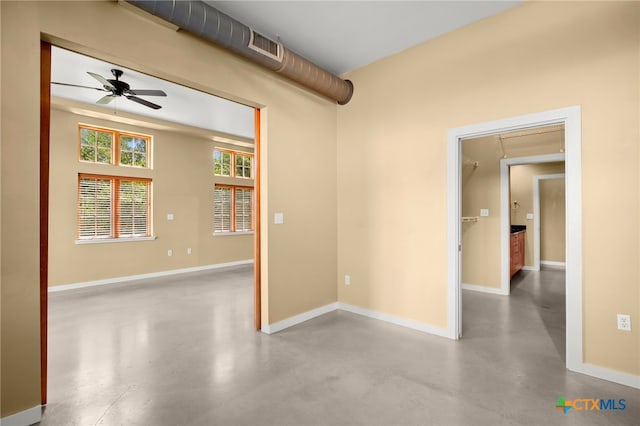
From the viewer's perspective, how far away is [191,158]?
7062 mm

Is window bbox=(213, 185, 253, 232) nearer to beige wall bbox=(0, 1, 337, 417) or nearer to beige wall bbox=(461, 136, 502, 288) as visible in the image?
beige wall bbox=(0, 1, 337, 417)

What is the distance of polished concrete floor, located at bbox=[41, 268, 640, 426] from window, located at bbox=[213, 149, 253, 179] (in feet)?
14.2

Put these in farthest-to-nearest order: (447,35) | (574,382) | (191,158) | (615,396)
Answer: (191,158) < (447,35) < (574,382) < (615,396)

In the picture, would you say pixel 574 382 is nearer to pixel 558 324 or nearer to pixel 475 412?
pixel 475 412

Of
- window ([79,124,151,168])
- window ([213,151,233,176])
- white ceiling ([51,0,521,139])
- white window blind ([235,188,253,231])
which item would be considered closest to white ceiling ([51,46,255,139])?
white ceiling ([51,0,521,139])

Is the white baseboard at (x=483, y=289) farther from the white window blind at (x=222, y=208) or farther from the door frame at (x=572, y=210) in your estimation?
the white window blind at (x=222, y=208)

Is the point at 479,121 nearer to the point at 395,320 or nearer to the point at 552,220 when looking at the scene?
the point at 395,320

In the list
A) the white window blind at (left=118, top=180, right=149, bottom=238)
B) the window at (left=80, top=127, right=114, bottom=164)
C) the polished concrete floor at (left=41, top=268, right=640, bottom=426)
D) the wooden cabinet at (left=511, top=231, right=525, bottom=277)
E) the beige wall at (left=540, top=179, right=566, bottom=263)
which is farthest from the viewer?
the beige wall at (left=540, top=179, right=566, bottom=263)

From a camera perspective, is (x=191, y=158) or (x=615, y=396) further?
(x=191, y=158)

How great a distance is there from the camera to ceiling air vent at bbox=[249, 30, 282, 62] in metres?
2.87

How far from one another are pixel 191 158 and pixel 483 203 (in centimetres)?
598

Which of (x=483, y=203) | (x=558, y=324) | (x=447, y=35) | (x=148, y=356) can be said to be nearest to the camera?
(x=148, y=356)

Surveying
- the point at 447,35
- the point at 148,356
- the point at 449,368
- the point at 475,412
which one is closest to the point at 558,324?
the point at 449,368

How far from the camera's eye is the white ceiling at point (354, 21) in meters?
2.77
